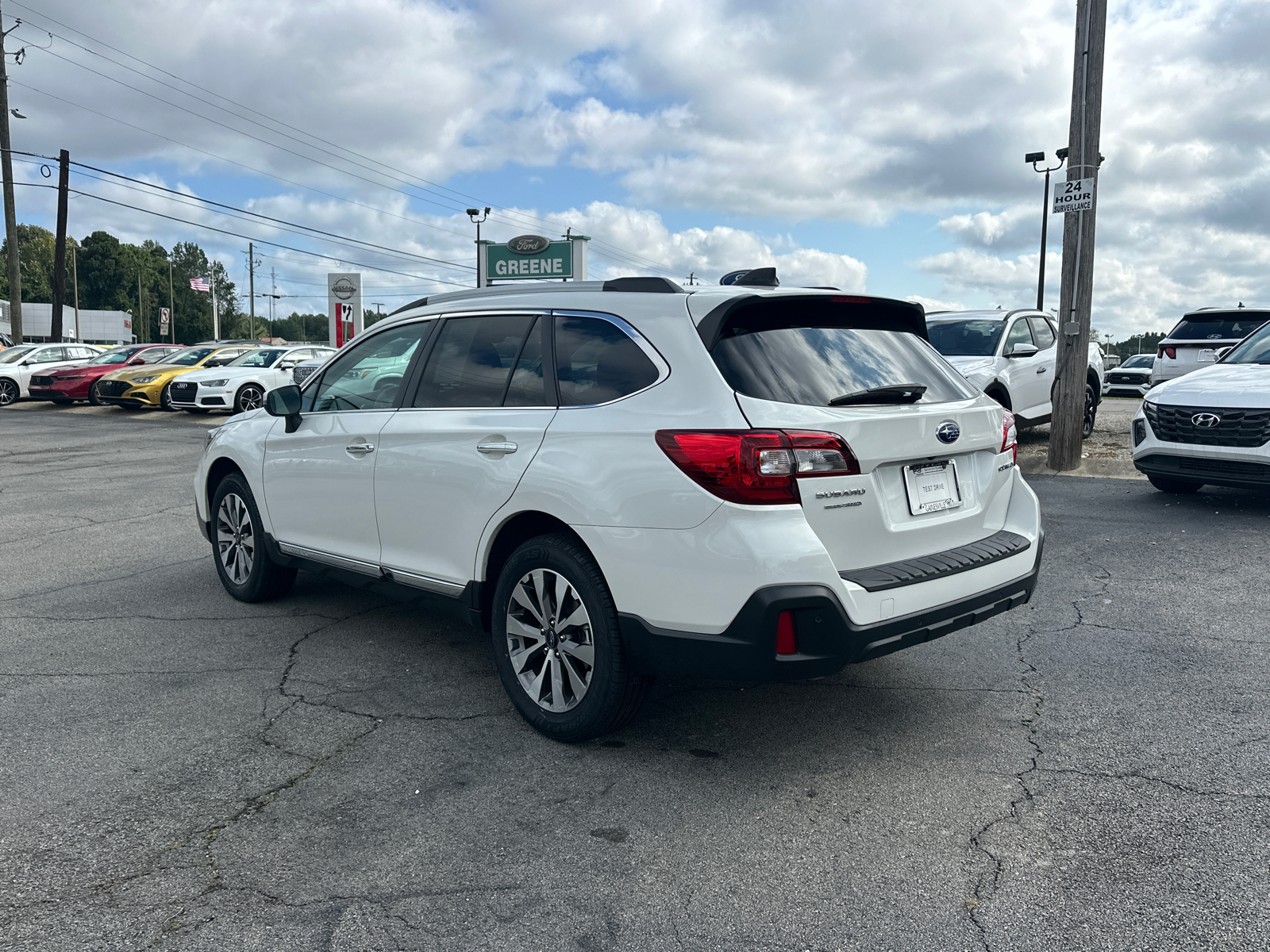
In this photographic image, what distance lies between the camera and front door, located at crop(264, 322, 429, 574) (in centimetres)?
460

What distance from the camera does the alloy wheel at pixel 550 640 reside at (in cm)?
358

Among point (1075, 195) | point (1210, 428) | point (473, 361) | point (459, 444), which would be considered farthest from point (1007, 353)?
point (459, 444)

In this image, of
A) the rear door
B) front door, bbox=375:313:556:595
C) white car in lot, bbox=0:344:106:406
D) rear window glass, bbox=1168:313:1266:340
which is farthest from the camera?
white car in lot, bbox=0:344:106:406

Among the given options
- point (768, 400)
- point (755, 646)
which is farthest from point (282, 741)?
point (768, 400)

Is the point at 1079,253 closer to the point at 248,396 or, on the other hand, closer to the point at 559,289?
the point at 559,289

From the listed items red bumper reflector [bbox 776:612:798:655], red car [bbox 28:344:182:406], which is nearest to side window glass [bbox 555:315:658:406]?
red bumper reflector [bbox 776:612:798:655]

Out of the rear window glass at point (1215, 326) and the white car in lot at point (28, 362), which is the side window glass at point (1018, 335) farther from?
the white car in lot at point (28, 362)

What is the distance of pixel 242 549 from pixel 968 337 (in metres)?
9.11

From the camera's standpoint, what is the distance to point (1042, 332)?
1284cm

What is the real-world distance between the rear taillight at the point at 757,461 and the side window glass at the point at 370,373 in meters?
1.91

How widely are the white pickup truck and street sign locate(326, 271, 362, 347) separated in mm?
16276

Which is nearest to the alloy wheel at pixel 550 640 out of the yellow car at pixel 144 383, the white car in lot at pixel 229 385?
the white car in lot at pixel 229 385

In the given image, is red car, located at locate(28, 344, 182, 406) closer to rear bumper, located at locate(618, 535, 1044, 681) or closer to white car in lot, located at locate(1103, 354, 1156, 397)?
rear bumper, located at locate(618, 535, 1044, 681)

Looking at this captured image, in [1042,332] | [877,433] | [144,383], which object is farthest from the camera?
[144,383]
